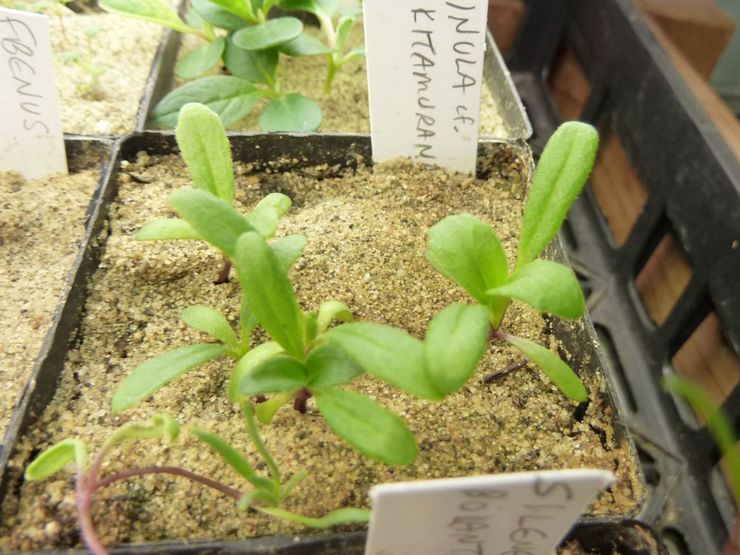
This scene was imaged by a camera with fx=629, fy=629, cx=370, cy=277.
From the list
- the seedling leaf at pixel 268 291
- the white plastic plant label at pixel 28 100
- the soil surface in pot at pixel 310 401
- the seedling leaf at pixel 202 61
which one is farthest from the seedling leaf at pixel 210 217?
the seedling leaf at pixel 202 61

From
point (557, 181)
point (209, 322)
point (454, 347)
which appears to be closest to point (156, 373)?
point (209, 322)

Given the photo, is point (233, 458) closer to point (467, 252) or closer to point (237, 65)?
point (467, 252)

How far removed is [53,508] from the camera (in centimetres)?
61

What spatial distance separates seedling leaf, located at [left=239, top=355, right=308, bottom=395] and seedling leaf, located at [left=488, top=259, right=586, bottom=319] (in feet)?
0.68

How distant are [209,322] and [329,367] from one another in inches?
6.3

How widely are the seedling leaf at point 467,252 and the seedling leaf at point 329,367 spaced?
12 centimetres

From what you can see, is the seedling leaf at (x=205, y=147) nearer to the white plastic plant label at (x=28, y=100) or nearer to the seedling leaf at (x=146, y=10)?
the white plastic plant label at (x=28, y=100)

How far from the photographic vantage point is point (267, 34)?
97cm

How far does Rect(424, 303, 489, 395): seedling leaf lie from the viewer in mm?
487

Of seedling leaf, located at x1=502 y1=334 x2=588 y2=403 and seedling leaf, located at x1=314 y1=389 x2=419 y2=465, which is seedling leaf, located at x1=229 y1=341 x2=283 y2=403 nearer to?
seedling leaf, located at x1=314 y1=389 x2=419 y2=465

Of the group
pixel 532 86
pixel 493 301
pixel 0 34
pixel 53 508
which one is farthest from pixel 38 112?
pixel 532 86

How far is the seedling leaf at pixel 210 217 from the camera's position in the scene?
57 centimetres

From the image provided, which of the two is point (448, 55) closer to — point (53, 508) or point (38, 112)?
point (38, 112)

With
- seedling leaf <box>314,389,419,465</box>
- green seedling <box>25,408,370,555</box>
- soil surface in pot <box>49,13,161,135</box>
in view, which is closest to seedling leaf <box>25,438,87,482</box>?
green seedling <box>25,408,370,555</box>
